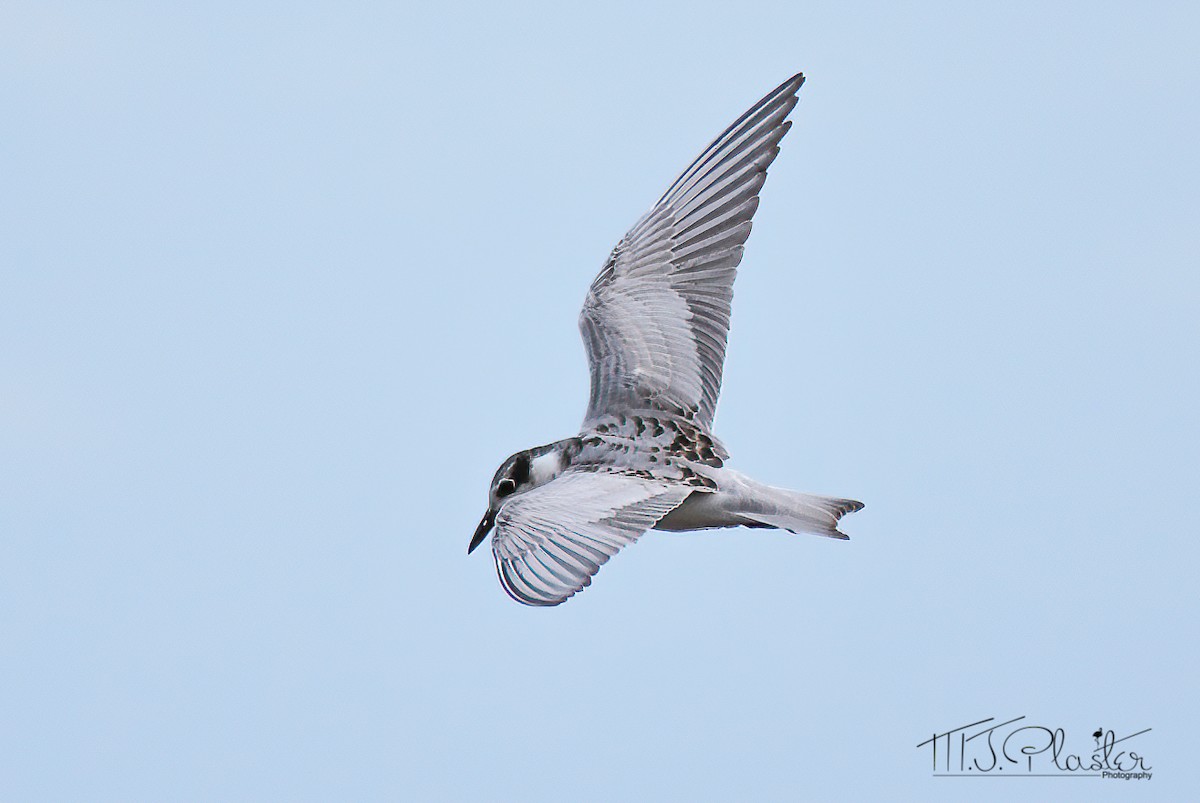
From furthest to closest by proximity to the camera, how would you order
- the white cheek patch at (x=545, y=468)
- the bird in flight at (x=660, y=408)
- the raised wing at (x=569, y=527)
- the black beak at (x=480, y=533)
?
1. the white cheek patch at (x=545, y=468)
2. the black beak at (x=480, y=533)
3. the bird in flight at (x=660, y=408)
4. the raised wing at (x=569, y=527)

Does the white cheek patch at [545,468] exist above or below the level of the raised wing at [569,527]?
above

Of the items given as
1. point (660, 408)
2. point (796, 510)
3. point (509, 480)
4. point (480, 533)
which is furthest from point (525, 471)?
point (796, 510)

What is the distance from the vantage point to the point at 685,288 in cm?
1037

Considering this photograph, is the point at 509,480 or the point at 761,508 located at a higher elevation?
the point at 509,480

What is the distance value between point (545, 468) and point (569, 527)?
4.40 ft

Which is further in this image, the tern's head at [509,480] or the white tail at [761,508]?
the tern's head at [509,480]

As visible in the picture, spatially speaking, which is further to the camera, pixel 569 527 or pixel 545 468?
pixel 545 468

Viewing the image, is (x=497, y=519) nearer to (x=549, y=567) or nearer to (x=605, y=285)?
(x=549, y=567)

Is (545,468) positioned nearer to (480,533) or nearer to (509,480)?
(509,480)

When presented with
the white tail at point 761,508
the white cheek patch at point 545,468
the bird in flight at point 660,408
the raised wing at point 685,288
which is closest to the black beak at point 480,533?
the bird in flight at point 660,408

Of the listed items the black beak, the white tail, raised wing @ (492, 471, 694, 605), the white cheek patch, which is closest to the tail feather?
the white tail

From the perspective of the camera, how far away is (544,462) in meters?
9.20

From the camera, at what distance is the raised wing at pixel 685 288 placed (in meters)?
10.0

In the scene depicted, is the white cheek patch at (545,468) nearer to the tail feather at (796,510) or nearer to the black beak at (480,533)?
the black beak at (480,533)
